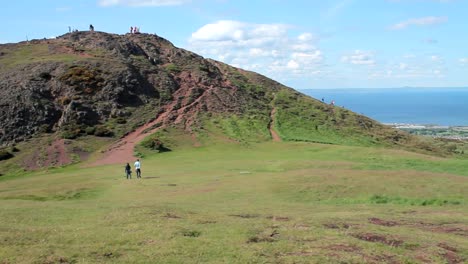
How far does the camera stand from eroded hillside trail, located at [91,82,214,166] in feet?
197

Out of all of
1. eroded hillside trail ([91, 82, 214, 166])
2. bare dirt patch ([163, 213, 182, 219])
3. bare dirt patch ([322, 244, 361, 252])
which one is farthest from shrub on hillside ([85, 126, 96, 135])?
bare dirt patch ([322, 244, 361, 252])

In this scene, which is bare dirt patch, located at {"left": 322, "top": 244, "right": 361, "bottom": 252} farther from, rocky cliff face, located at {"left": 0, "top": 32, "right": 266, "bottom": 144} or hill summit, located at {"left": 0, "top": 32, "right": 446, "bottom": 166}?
rocky cliff face, located at {"left": 0, "top": 32, "right": 266, "bottom": 144}

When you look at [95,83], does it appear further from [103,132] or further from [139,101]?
Answer: [103,132]

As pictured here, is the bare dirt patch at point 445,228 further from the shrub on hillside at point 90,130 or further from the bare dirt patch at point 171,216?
the shrub on hillside at point 90,130

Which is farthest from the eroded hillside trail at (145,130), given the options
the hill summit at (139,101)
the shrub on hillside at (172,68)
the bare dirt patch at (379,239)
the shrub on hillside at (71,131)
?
the bare dirt patch at (379,239)

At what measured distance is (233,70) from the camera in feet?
377

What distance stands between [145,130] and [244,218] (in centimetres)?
5417

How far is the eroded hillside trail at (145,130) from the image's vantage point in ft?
197

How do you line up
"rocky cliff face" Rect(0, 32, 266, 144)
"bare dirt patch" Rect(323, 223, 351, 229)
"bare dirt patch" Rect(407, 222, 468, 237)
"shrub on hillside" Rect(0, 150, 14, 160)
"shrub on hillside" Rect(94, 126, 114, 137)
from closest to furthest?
"bare dirt patch" Rect(323, 223, 351, 229)
"bare dirt patch" Rect(407, 222, 468, 237)
"shrub on hillside" Rect(0, 150, 14, 160)
"shrub on hillside" Rect(94, 126, 114, 137)
"rocky cliff face" Rect(0, 32, 266, 144)

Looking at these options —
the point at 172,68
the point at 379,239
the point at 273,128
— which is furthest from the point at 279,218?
the point at 172,68

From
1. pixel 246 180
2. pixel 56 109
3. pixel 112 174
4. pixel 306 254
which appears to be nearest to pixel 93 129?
pixel 56 109

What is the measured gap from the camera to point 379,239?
18.2 m

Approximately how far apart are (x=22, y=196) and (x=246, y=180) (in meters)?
15.8

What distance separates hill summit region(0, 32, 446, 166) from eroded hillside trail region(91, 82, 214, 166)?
0.52 ft
